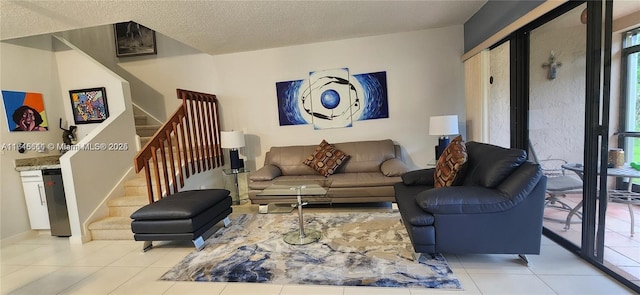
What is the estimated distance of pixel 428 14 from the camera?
344 cm

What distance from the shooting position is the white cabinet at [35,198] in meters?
3.41

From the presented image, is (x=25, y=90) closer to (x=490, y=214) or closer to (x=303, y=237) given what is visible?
(x=303, y=237)

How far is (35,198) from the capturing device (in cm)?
344

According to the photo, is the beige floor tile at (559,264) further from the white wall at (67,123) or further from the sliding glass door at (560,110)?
A: the white wall at (67,123)

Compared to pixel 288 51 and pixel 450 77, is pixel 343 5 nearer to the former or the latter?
pixel 288 51

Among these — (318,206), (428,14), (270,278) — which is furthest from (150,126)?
(428,14)

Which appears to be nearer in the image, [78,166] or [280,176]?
[78,166]

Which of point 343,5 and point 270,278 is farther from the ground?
point 343,5

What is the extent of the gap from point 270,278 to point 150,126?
380 cm

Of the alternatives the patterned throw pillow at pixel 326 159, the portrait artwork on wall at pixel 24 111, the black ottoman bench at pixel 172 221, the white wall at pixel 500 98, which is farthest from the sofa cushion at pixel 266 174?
the portrait artwork on wall at pixel 24 111

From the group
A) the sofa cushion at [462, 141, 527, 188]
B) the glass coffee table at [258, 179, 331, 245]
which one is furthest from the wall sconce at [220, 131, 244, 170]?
the sofa cushion at [462, 141, 527, 188]

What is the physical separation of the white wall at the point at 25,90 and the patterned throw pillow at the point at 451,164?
501 cm

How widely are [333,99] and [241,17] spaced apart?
1.86 metres

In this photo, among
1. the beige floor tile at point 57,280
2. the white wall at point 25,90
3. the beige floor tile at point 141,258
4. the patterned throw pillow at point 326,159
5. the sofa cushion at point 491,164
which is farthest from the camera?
the patterned throw pillow at point 326,159
